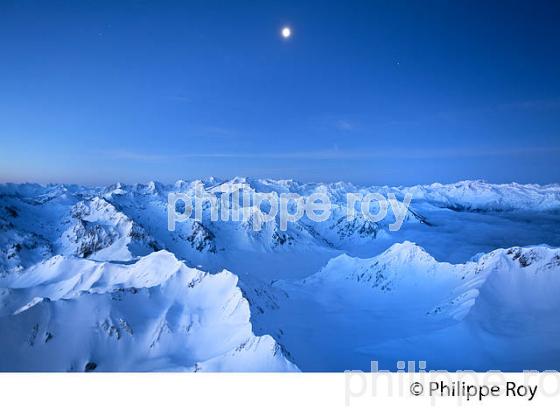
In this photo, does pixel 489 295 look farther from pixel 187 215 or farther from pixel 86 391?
pixel 187 215

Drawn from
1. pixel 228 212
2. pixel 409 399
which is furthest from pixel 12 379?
pixel 228 212

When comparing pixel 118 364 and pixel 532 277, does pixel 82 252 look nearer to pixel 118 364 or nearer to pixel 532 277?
pixel 118 364

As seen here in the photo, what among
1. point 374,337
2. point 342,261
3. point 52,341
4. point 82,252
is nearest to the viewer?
point 374,337

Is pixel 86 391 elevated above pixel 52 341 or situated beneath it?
elevated above

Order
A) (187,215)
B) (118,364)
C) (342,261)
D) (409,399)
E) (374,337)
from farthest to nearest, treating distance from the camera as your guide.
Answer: (187,215) < (342,261) < (118,364) < (374,337) < (409,399)

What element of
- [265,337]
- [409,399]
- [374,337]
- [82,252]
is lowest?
[82,252]

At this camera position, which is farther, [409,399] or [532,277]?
[532,277]

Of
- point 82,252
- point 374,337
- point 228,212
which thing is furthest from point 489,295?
point 228,212

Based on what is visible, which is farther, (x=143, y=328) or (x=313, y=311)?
(x=313, y=311)

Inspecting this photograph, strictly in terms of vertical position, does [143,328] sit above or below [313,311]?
below
